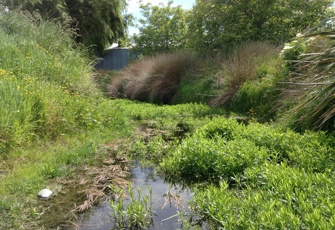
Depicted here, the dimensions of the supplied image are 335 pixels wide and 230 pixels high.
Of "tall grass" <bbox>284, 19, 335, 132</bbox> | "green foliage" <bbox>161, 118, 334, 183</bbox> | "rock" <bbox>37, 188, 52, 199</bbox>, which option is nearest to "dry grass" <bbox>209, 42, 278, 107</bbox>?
"tall grass" <bbox>284, 19, 335, 132</bbox>

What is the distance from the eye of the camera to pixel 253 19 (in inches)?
345

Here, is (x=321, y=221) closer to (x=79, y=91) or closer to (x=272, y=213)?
(x=272, y=213)

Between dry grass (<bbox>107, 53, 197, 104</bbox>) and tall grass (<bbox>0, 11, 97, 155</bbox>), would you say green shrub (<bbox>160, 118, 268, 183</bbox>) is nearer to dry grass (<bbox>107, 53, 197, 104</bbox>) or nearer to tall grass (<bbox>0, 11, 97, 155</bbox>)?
tall grass (<bbox>0, 11, 97, 155</bbox>)

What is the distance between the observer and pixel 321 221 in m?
1.92

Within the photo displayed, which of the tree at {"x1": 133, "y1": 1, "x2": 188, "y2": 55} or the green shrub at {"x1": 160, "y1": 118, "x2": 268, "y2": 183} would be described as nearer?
the green shrub at {"x1": 160, "y1": 118, "x2": 268, "y2": 183}

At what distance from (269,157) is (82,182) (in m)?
2.18

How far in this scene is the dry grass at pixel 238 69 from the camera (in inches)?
278

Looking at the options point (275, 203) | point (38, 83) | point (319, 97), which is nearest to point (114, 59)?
point (38, 83)

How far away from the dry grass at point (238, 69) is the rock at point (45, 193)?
190 inches

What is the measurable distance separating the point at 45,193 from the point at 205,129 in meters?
2.44

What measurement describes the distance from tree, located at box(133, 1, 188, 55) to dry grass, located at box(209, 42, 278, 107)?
709cm

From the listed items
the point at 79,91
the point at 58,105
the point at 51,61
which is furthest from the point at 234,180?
the point at 51,61

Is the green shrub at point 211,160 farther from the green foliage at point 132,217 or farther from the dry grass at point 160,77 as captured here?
the dry grass at point 160,77

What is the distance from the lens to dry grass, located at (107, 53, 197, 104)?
9398 millimetres
